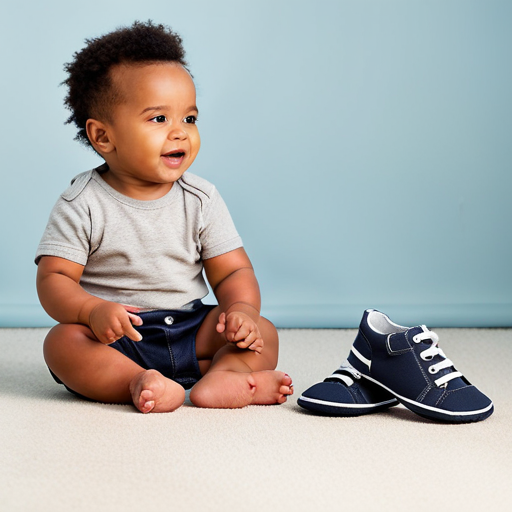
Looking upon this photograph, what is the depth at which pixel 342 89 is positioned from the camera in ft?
6.47

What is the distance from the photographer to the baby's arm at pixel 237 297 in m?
1.11

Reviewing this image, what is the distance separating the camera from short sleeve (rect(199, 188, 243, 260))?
4.18 feet

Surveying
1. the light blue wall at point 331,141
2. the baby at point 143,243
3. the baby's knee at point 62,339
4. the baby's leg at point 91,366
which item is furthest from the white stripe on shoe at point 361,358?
the light blue wall at point 331,141

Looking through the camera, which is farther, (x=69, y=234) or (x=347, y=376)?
(x=69, y=234)

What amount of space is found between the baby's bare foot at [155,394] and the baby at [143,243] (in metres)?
0.07

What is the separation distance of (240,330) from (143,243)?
23cm

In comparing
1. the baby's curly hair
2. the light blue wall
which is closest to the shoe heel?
the baby's curly hair

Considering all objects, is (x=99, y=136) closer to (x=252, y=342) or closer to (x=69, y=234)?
(x=69, y=234)

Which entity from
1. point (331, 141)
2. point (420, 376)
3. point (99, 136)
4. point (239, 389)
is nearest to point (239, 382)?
point (239, 389)

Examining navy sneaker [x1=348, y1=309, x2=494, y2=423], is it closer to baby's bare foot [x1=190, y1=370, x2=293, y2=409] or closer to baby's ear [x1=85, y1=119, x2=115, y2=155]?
baby's bare foot [x1=190, y1=370, x2=293, y2=409]

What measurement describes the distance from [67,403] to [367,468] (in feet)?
1.56

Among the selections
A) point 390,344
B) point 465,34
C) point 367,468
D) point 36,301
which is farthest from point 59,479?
point 465,34

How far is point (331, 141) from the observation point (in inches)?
78.1

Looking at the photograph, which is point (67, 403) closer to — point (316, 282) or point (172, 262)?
point (172, 262)
